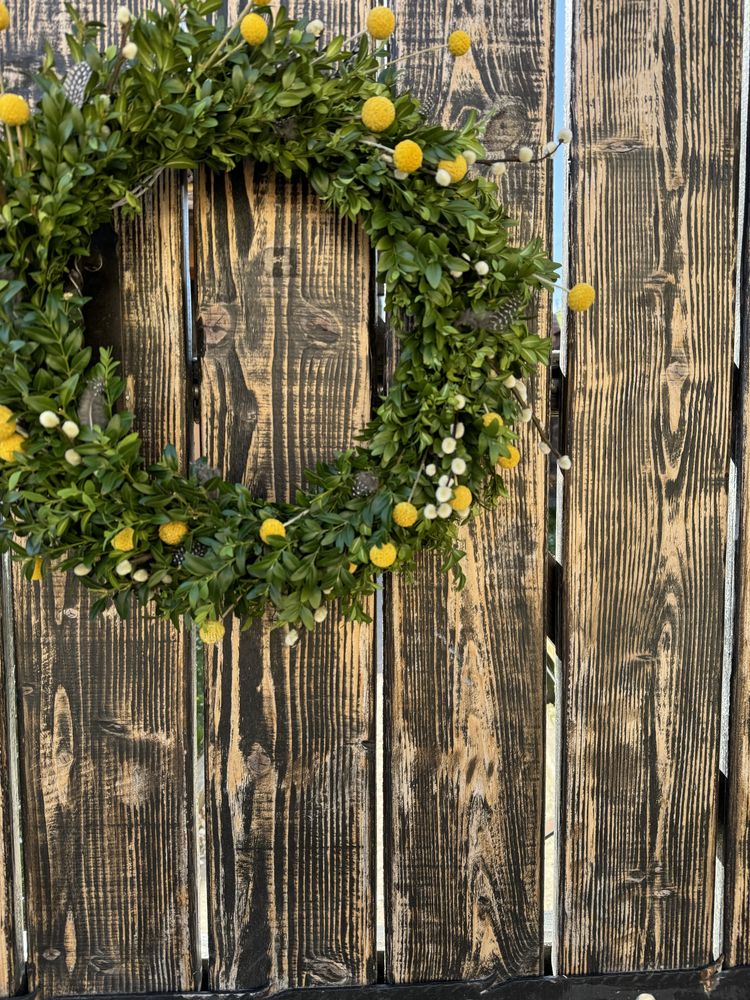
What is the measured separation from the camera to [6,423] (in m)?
0.93

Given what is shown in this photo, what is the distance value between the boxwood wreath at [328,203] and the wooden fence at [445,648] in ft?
0.45

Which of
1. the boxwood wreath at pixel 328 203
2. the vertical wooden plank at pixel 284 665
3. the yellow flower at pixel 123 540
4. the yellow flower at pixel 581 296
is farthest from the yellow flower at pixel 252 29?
the yellow flower at pixel 123 540

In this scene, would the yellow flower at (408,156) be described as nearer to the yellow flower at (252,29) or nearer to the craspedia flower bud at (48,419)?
the yellow flower at (252,29)

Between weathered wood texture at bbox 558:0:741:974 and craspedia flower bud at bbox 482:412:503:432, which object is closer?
craspedia flower bud at bbox 482:412:503:432

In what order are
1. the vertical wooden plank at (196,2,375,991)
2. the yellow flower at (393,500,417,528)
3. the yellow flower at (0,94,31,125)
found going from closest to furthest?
the yellow flower at (0,94,31,125)
the yellow flower at (393,500,417,528)
the vertical wooden plank at (196,2,375,991)

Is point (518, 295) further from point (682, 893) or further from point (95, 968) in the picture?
point (95, 968)

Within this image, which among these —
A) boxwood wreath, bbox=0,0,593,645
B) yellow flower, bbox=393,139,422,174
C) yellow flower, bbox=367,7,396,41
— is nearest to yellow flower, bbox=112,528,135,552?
boxwood wreath, bbox=0,0,593,645

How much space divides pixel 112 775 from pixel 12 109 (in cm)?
89

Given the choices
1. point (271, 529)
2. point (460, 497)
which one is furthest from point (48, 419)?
point (460, 497)

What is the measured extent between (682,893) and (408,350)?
951mm

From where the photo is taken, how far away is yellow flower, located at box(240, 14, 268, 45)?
899mm

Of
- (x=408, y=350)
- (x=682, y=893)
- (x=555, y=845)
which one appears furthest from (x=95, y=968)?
(x=408, y=350)

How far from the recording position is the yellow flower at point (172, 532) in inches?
38.9

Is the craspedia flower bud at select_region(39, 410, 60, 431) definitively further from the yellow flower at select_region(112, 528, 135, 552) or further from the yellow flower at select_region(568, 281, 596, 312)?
the yellow flower at select_region(568, 281, 596, 312)
